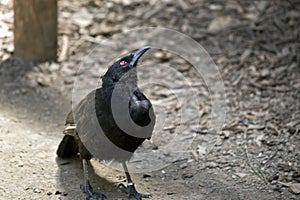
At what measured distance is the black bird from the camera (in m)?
5.23

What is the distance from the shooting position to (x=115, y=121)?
5234mm

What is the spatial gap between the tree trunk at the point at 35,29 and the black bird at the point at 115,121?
2456mm

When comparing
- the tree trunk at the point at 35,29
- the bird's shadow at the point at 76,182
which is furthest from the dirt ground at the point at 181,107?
the tree trunk at the point at 35,29

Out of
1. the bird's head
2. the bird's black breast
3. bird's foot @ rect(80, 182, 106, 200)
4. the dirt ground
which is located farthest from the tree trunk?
bird's foot @ rect(80, 182, 106, 200)

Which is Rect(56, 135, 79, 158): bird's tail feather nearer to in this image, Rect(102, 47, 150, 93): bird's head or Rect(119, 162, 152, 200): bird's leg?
Rect(119, 162, 152, 200): bird's leg

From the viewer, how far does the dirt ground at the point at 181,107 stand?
233 inches

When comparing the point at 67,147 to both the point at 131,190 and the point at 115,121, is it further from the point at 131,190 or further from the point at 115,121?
the point at 115,121

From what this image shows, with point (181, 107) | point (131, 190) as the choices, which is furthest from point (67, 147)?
point (181, 107)

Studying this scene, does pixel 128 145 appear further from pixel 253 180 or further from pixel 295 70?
pixel 295 70

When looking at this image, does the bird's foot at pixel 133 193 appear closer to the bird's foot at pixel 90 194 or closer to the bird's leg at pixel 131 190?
the bird's leg at pixel 131 190

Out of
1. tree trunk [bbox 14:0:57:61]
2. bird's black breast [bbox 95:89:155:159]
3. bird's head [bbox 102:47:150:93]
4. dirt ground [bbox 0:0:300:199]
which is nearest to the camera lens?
bird's black breast [bbox 95:89:155:159]

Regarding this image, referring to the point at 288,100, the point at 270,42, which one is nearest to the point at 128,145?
the point at 288,100

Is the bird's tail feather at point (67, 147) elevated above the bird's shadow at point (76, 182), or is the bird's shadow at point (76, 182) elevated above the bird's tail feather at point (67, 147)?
the bird's tail feather at point (67, 147)

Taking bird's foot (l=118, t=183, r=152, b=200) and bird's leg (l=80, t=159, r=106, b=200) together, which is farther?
bird's foot (l=118, t=183, r=152, b=200)
